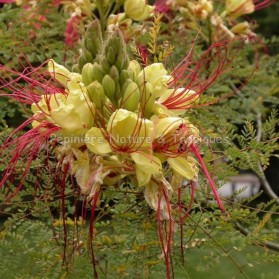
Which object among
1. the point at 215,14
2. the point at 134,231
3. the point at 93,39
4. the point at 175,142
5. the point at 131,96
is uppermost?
the point at 93,39

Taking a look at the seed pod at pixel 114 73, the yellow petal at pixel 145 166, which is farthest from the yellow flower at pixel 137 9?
the yellow petal at pixel 145 166

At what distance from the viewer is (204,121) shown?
2230 mm

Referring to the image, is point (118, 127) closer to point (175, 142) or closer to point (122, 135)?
point (122, 135)

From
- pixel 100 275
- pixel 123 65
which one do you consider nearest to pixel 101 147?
pixel 123 65

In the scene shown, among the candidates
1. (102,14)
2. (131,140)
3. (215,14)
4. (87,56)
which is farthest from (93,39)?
(215,14)

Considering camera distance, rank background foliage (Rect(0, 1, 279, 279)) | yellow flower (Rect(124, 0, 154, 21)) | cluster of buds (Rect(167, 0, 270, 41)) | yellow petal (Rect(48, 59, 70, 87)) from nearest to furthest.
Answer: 1. yellow petal (Rect(48, 59, 70, 87))
2. background foliage (Rect(0, 1, 279, 279))
3. yellow flower (Rect(124, 0, 154, 21))
4. cluster of buds (Rect(167, 0, 270, 41))

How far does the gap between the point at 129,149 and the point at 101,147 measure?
62 mm

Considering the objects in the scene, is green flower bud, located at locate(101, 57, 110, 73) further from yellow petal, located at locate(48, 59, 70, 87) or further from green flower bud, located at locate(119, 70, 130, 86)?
yellow petal, located at locate(48, 59, 70, 87)

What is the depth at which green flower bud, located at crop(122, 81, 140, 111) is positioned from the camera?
142 centimetres

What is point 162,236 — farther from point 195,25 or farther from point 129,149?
point 195,25

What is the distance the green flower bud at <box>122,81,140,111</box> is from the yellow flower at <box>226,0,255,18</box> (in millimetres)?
1892

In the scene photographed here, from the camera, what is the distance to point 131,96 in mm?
1415

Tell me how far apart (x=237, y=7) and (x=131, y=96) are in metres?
1.92

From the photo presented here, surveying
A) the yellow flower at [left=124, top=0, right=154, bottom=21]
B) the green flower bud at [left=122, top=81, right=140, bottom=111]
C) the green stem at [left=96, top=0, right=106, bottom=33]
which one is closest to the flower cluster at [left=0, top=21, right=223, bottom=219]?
the green flower bud at [left=122, top=81, right=140, bottom=111]
